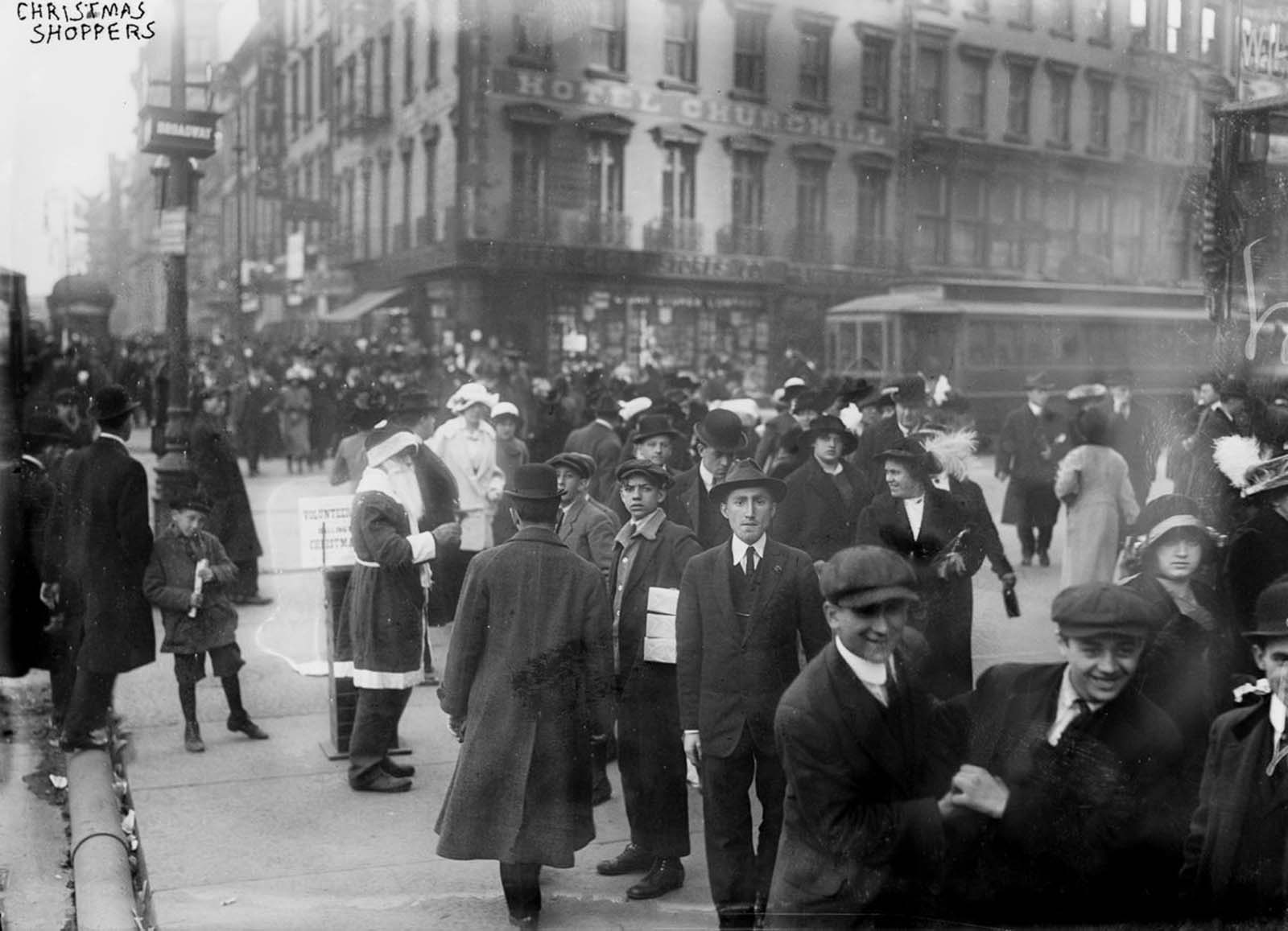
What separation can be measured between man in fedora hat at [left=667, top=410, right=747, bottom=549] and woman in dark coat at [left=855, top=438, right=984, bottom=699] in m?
1.08

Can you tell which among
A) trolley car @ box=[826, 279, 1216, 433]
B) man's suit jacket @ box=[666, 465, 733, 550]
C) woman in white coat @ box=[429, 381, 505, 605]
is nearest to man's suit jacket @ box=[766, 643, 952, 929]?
man's suit jacket @ box=[666, 465, 733, 550]

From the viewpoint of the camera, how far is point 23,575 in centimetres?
716

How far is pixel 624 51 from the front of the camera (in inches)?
→ 292

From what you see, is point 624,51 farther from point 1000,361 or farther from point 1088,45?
point 1000,361

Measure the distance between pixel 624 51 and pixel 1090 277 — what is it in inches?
115

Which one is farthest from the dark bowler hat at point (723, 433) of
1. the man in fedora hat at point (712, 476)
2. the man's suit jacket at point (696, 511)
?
the man's suit jacket at point (696, 511)

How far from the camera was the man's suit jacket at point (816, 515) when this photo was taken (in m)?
6.60

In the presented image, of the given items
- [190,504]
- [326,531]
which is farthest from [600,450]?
[190,504]

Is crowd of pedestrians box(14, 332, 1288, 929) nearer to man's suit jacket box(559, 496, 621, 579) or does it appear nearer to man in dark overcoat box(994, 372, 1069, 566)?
man's suit jacket box(559, 496, 621, 579)

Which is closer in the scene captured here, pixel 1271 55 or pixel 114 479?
pixel 1271 55

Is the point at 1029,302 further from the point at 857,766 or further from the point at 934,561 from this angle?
the point at 857,766

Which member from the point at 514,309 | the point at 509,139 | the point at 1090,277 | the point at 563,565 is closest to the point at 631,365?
the point at 514,309

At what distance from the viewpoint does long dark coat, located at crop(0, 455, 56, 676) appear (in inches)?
281

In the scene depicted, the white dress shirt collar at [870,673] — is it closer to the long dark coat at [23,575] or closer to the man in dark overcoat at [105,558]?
the man in dark overcoat at [105,558]
